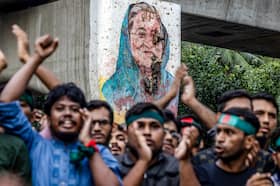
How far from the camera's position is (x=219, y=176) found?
17.8 feet

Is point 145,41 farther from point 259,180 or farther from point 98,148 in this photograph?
point 259,180

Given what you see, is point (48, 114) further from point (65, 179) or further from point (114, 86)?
point (114, 86)

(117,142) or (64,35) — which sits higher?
(64,35)

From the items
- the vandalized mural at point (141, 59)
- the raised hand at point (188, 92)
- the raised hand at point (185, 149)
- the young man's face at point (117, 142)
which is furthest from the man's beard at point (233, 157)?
the vandalized mural at point (141, 59)

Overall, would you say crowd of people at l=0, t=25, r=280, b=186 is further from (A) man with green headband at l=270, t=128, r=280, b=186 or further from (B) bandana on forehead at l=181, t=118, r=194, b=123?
(B) bandana on forehead at l=181, t=118, r=194, b=123

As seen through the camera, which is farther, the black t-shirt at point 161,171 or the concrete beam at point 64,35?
the concrete beam at point 64,35

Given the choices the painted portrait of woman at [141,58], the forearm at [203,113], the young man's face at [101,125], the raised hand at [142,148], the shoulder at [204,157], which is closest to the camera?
the raised hand at [142,148]

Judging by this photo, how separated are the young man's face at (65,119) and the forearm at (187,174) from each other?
744 millimetres

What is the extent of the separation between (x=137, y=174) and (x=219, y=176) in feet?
1.89

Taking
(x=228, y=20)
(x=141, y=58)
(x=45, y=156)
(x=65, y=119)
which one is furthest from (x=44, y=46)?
(x=228, y=20)

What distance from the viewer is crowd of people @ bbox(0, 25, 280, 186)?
5145mm

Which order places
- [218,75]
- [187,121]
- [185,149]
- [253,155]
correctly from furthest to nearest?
1. [218,75]
2. [187,121]
3. [253,155]
4. [185,149]

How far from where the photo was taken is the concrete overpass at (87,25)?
417 inches

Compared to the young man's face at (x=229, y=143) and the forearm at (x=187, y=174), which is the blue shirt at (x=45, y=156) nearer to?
the forearm at (x=187, y=174)
